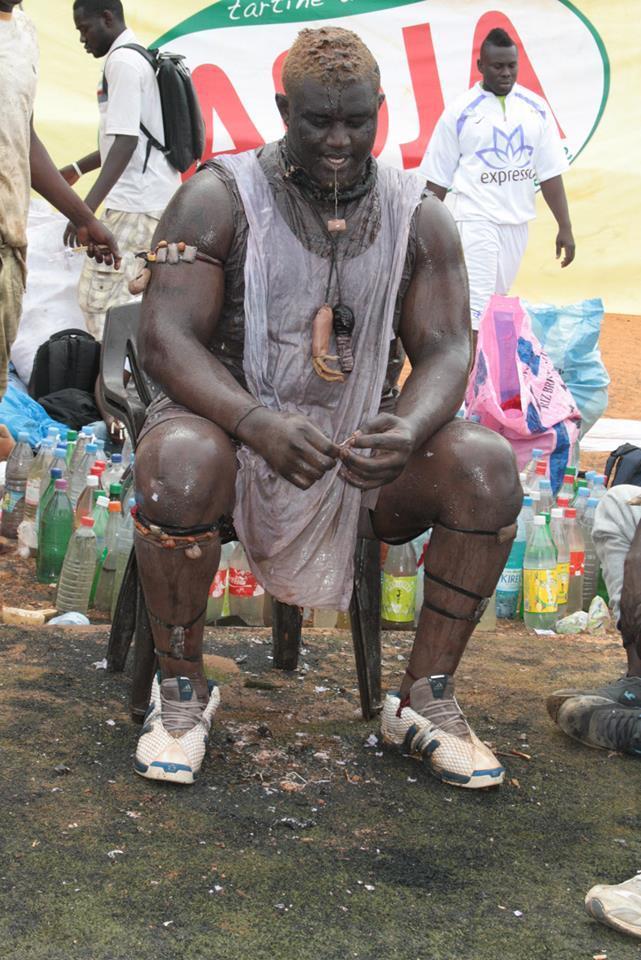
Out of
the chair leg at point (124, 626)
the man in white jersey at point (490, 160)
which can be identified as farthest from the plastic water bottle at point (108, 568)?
the man in white jersey at point (490, 160)

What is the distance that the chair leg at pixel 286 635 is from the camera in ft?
12.5

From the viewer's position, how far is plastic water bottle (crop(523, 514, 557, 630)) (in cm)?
498

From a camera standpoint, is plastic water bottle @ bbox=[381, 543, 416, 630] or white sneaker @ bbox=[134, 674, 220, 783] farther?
plastic water bottle @ bbox=[381, 543, 416, 630]

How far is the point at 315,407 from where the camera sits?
10.7 ft

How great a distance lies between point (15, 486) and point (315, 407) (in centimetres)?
300

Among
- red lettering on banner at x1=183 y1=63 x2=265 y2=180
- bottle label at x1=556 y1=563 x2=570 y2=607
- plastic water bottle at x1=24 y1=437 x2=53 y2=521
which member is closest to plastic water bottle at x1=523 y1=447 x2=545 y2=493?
bottle label at x1=556 y1=563 x2=570 y2=607

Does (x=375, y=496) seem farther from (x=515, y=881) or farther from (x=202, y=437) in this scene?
(x=515, y=881)

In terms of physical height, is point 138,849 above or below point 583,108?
below

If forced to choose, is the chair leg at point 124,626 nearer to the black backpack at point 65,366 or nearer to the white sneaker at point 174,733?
the white sneaker at point 174,733

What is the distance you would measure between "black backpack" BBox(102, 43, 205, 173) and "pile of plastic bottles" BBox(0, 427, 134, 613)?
2.06 metres

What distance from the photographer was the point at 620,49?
11125 millimetres

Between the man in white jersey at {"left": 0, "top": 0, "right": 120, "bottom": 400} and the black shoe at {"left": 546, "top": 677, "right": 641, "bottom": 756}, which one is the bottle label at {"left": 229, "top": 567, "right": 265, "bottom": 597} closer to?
the man in white jersey at {"left": 0, "top": 0, "right": 120, "bottom": 400}

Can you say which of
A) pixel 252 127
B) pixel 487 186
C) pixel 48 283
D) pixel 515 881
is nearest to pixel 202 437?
pixel 515 881

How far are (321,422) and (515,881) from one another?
122 centimetres
